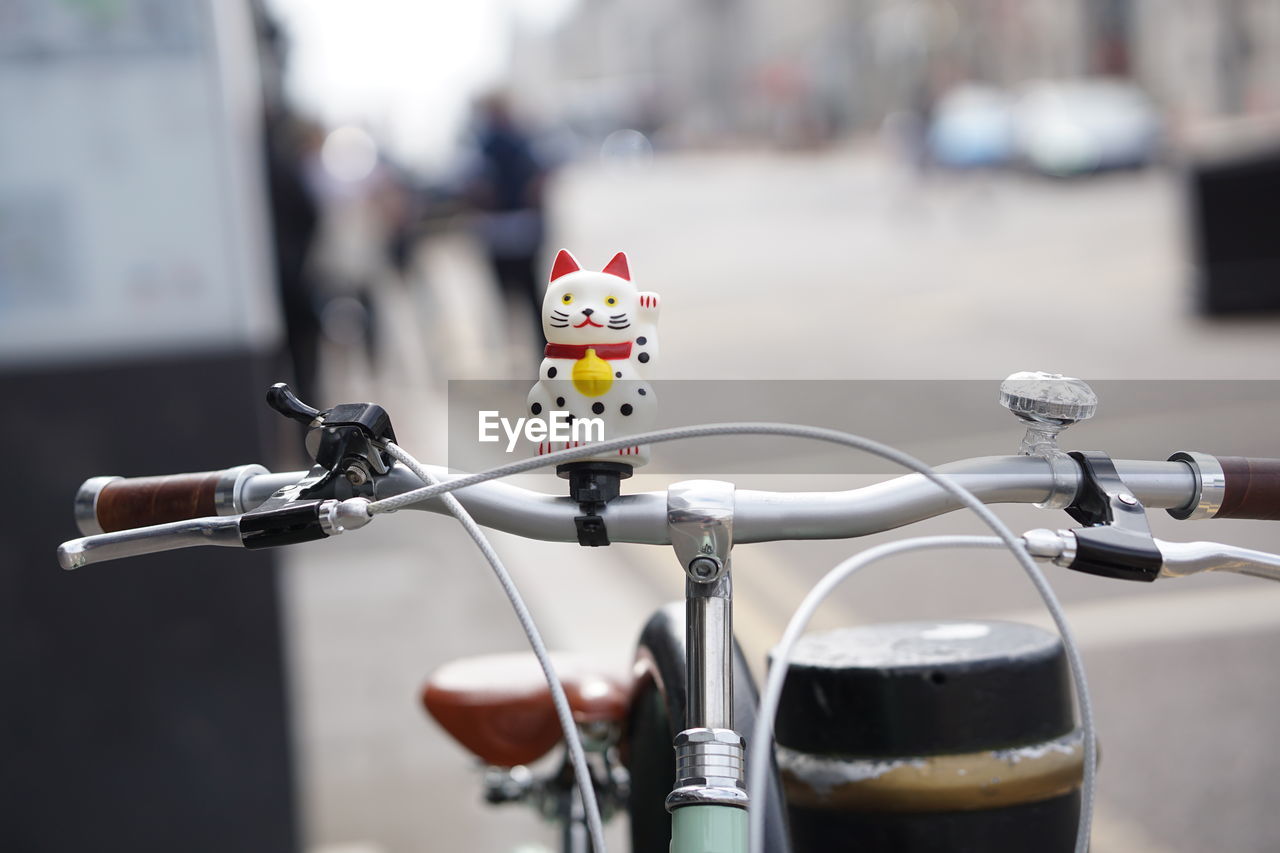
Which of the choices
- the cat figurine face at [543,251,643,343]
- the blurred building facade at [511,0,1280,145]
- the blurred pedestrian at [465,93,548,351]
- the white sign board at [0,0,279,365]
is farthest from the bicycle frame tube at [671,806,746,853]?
the blurred building facade at [511,0,1280,145]

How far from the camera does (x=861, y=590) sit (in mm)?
5754

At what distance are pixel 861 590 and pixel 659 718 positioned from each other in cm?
422

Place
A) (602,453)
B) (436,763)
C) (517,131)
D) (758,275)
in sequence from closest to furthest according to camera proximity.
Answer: (602,453) → (436,763) → (517,131) → (758,275)

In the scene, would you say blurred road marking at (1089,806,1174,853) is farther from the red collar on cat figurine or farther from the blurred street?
the red collar on cat figurine

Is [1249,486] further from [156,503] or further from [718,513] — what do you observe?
[156,503]

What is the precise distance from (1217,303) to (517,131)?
20.8ft

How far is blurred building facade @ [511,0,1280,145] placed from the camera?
31.9 metres

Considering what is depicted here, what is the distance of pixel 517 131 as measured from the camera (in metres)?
9.79

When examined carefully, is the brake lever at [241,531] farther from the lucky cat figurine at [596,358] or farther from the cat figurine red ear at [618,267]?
the cat figurine red ear at [618,267]

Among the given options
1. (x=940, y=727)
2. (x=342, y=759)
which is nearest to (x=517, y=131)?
(x=342, y=759)

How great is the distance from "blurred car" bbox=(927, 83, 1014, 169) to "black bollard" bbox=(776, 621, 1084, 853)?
966 inches

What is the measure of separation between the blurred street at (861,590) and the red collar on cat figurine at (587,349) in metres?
0.11

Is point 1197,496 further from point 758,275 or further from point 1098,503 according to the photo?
Answer: point 758,275

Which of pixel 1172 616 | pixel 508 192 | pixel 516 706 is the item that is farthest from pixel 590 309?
pixel 508 192
